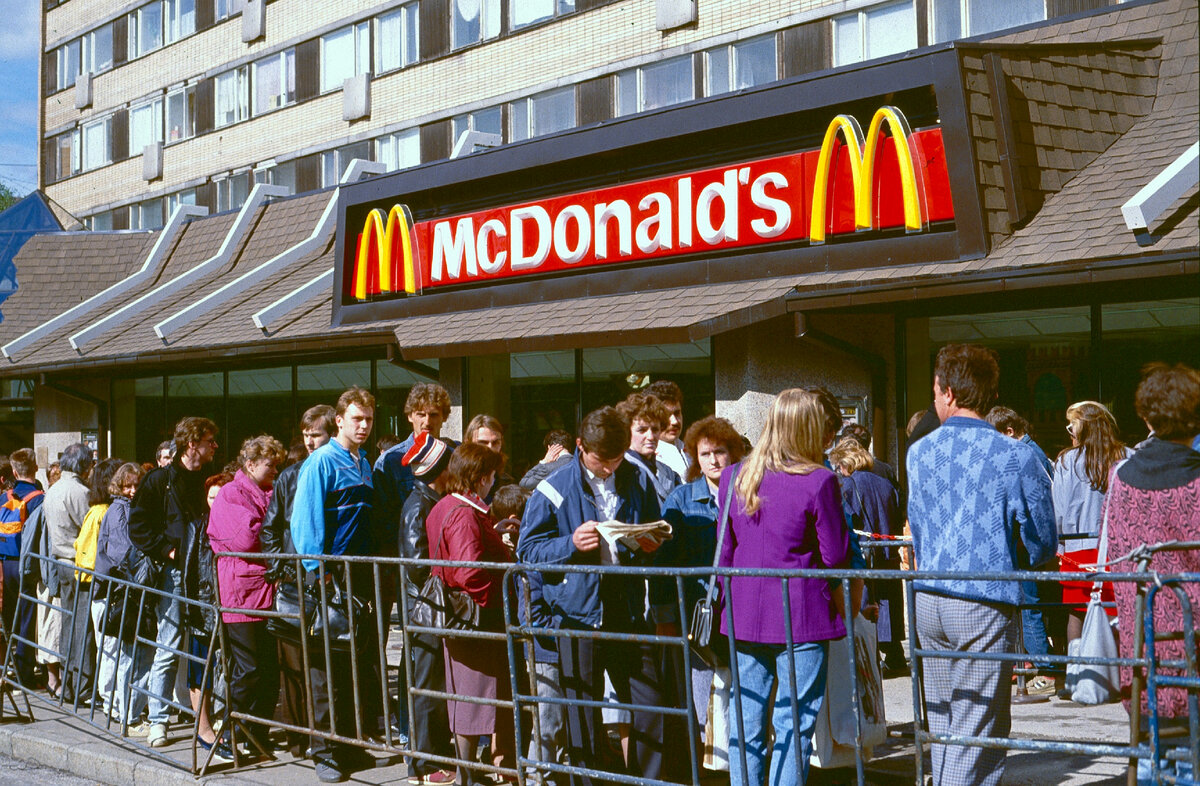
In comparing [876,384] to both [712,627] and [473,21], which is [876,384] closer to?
[712,627]

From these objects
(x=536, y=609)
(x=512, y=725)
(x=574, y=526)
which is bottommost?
(x=512, y=725)

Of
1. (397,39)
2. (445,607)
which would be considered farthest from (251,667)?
(397,39)

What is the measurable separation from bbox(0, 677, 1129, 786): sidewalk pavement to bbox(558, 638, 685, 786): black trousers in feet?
2.80

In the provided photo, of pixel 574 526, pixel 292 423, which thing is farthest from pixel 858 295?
pixel 292 423

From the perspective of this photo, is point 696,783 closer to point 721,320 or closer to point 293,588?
point 293,588

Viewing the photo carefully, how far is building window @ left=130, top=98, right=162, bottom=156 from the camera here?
31814 millimetres

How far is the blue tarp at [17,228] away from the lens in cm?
A: 2375

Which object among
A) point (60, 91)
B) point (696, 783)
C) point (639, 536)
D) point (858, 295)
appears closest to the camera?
point (696, 783)

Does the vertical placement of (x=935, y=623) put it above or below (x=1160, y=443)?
below

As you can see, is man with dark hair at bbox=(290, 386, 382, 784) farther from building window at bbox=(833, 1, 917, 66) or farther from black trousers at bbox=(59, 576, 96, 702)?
building window at bbox=(833, 1, 917, 66)

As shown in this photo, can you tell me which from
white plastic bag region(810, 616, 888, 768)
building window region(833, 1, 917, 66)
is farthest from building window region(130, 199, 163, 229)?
white plastic bag region(810, 616, 888, 768)

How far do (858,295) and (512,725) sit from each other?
491 cm

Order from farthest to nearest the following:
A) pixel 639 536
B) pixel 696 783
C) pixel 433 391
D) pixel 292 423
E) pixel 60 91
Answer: pixel 60 91, pixel 292 423, pixel 433 391, pixel 639 536, pixel 696 783

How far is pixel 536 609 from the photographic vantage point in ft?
19.0
